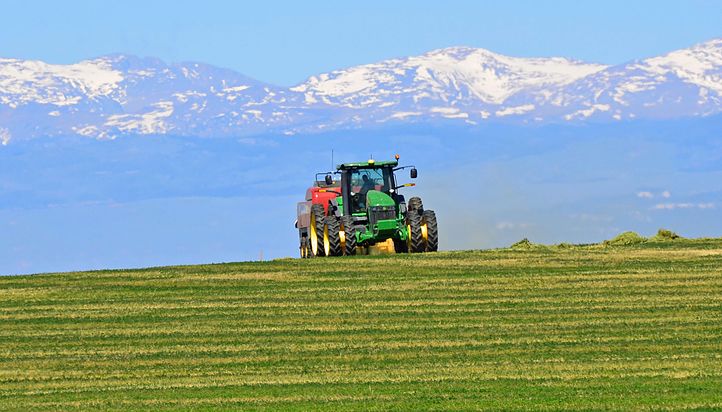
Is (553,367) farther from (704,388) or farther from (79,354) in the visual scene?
(79,354)

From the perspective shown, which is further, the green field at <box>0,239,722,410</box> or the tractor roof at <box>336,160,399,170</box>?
the tractor roof at <box>336,160,399,170</box>

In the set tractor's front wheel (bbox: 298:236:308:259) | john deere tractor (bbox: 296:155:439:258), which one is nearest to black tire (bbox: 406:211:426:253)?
john deere tractor (bbox: 296:155:439:258)

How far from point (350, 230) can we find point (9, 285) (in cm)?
828

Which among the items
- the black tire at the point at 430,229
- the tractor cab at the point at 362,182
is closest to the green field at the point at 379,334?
the black tire at the point at 430,229

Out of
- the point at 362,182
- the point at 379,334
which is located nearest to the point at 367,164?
the point at 362,182

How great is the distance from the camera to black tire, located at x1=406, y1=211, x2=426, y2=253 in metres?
36.4

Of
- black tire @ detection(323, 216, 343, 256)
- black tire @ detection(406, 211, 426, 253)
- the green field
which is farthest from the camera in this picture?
black tire @ detection(323, 216, 343, 256)

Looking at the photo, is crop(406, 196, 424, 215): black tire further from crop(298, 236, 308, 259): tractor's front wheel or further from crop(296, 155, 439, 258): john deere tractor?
crop(298, 236, 308, 259): tractor's front wheel

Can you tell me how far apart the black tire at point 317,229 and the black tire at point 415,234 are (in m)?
2.38

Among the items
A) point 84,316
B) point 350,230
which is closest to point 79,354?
point 84,316

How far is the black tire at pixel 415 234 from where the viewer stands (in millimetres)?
36359

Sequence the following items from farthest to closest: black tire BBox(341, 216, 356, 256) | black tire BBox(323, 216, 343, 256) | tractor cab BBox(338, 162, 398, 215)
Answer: tractor cab BBox(338, 162, 398, 215), black tire BBox(323, 216, 343, 256), black tire BBox(341, 216, 356, 256)

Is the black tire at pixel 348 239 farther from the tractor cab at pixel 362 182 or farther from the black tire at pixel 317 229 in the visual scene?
the black tire at pixel 317 229

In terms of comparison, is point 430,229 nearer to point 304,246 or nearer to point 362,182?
point 362,182
